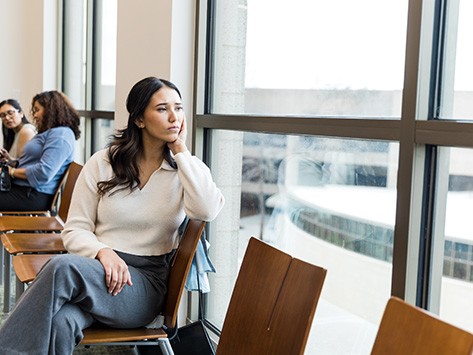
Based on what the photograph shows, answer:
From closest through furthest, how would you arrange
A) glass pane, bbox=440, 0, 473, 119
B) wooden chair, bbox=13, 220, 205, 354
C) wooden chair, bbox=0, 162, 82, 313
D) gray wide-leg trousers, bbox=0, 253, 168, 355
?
1. glass pane, bbox=440, 0, 473, 119
2. gray wide-leg trousers, bbox=0, 253, 168, 355
3. wooden chair, bbox=13, 220, 205, 354
4. wooden chair, bbox=0, 162, 82, 313

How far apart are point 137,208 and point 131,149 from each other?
212 millimetres

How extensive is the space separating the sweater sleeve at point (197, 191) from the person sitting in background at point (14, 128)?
2.77m

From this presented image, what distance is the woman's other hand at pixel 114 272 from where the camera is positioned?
7.10ft

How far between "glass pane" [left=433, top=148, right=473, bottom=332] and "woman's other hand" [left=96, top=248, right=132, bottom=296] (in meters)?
0.94

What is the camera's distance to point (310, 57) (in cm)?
244

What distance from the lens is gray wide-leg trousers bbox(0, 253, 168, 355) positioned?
6.64 ft

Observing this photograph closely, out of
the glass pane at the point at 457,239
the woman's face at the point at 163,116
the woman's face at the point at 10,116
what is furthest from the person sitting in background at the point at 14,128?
the glass pane at the point at 457,239

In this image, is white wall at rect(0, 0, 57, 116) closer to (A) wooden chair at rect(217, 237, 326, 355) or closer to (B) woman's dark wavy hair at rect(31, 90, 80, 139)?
(B) woman's dark wavy hair at rect(31, 90, 80, 139)

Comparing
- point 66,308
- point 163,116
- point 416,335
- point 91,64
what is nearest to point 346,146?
point 163,116

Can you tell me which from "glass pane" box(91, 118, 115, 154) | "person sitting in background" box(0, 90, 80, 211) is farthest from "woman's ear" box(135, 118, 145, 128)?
"glass pane" box(91, 118, 115, 154)

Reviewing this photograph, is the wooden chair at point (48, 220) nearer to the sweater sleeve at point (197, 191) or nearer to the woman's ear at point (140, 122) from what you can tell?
the woman's ear at point (140, 122)

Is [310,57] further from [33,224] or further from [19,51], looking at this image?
[19,51]

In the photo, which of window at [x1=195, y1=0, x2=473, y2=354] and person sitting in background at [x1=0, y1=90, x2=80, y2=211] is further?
person sitting in background at [x1=0, y1=90, x2=80, y2=211]

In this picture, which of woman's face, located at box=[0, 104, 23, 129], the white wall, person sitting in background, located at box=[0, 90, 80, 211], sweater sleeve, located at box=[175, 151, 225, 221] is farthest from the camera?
the white wall
